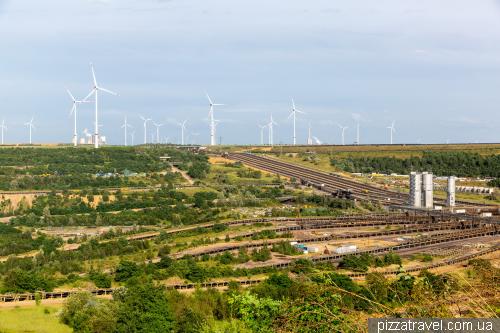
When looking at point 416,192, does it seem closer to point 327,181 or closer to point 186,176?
point 327,181

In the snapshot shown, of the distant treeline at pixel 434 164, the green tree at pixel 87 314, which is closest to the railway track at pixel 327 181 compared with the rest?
the distant treeline at pixel 434 164

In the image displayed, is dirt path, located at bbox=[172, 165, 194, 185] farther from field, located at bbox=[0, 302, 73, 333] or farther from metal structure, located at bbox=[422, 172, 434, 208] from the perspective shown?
field, located at bbox=[0, 302, 73, 333]

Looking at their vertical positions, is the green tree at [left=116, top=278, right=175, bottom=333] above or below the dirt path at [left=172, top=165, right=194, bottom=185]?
below

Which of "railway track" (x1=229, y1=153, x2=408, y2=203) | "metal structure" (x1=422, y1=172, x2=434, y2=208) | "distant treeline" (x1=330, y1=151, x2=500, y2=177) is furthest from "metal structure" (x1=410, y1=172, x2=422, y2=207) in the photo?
"distant treeline" (x1=330, y1=151, x2=500, y2=177)

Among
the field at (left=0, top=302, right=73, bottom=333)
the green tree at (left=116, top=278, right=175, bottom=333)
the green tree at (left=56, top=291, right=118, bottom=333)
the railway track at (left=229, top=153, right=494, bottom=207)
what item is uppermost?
the railway track at (left=229, top=153, right=494, bottom=207)

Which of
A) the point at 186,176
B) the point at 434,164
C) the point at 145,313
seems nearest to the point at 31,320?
the point at 145,313

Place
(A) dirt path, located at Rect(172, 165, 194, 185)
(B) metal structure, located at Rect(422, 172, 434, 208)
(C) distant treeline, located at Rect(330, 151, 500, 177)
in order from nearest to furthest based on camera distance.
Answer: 1. (B) metal structure, located at Rect(422, 172, 434, 208)
2. (A) dirt path, located at Rect(172, 165, 194, 185)
3. (C) distant treeline, located at Rect(330, 151, 500, 177)
